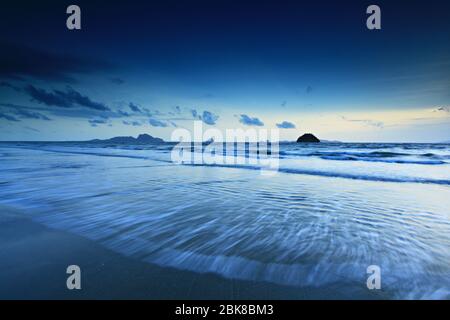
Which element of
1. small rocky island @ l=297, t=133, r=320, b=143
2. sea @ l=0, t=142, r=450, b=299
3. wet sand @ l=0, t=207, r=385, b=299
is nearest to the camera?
wet sand @ l=0, t=207, r=385, b=299

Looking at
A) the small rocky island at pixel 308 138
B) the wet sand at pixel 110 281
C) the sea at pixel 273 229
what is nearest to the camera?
the wet sand at pixel 110 281

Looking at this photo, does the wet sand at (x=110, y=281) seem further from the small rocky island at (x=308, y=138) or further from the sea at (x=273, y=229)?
the small rocky island at (x=308, y=138)

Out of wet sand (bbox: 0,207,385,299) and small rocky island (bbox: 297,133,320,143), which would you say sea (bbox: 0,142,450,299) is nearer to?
wet sand (bbox: 0,207,385,299)

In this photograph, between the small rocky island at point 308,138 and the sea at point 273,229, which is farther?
the small rocky island at point 308,138

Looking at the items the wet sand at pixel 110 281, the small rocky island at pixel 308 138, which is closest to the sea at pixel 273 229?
the wet sand at pixel 110 281

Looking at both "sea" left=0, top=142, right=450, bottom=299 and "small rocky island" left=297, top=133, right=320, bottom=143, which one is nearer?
"sea" left=0, top=142, right=450, bottom=299

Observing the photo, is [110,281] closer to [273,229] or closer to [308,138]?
[273,229]

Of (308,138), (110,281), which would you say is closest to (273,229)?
(110,281)

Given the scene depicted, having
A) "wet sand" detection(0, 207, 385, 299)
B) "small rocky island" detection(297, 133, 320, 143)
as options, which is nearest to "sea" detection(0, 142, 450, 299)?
"wet sand" detection(0, 207, 385, 299)

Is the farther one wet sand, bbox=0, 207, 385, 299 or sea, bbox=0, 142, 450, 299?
sea, bbox=0, 142, 450, 299

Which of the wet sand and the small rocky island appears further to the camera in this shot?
the small rocky island

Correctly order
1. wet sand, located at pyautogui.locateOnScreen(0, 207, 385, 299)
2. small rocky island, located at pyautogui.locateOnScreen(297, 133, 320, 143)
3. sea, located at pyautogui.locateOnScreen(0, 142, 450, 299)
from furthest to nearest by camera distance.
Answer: small rocky island, located at pyautogui.locateOnScreen(297, 133, 320, 143)
sea, located at pyautogui.locateOnScreen(0, 142, 450, 299)
wet sand, located at pyautogui.locateOnScreen(0, 207, 385, 299)

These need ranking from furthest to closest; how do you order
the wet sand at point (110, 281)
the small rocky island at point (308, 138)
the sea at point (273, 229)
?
the small rocky island at point (308, 138) → the sea at point (273, 229) → the wet sand at point (110, 281)

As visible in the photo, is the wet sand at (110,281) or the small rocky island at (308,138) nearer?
the wet sand at (110,281)
